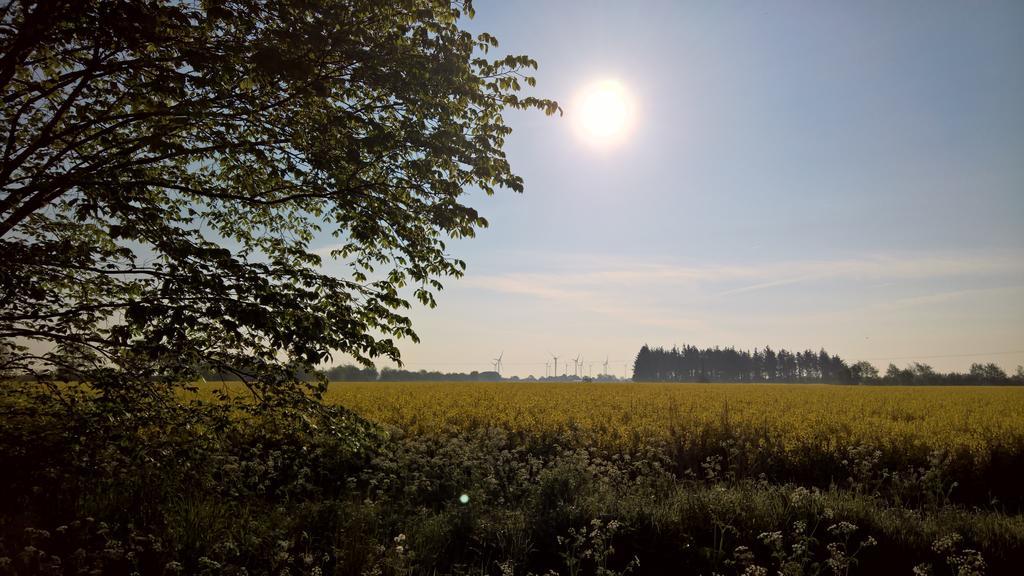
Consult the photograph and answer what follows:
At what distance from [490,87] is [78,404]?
7.46 meters

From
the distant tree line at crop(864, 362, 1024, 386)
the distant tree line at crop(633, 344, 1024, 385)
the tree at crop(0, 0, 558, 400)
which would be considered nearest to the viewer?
the tree at crop(0, 0, 558, 400)

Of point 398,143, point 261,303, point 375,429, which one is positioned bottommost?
point 375,429

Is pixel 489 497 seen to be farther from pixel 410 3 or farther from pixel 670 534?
pixel 410 3

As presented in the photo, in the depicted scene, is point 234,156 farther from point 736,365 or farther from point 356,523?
point 736,365

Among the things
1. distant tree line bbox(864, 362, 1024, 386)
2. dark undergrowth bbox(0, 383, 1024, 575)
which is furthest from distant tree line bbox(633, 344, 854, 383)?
dark undergrowth bbox(0, 383, 1024, 575)

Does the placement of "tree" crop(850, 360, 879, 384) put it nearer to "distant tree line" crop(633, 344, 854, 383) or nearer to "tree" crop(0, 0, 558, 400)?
"distant tree line" crop(633, 344, 854, 383)

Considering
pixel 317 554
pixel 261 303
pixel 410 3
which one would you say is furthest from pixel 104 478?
pixel 410 3

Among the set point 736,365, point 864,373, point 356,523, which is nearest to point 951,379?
point 864,373

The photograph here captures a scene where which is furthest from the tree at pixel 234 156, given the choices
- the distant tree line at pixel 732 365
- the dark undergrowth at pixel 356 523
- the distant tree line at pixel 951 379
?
the distant tree line at pixel 732 365

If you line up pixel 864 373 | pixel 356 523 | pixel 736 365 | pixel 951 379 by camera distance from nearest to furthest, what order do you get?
pixel 356 523 → pixel 951 379 → pixel 864 373 → pixel 736 365

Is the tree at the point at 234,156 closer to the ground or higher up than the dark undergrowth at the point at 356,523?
higher up

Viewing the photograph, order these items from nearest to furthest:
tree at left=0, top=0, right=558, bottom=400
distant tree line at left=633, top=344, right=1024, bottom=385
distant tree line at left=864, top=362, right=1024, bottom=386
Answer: tree at left=0, top=0, right=558, bottom=400 → distant tree line at left=864, top=362, right=1024, bottom=386 → distant tree line at left=633, top=344, right=1024, bottom=385

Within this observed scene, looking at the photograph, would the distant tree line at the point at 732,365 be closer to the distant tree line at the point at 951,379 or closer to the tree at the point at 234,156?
the distant tree line at the point at 951,379

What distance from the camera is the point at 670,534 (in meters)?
6.33
